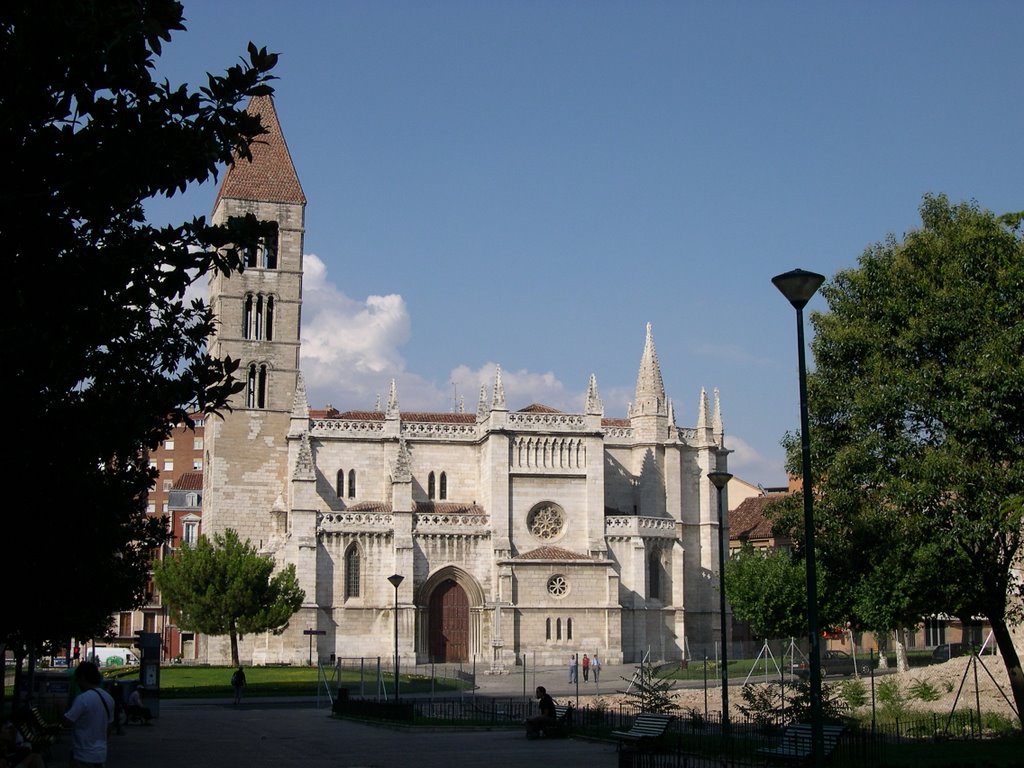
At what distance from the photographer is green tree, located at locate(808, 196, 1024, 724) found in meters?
26.0

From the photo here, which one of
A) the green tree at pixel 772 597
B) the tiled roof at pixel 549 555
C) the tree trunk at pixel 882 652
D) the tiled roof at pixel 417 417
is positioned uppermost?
the tiled roof at pixel 417 417

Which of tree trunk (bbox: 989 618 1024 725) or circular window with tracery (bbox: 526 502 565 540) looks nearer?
tree trunk (bbox: 989 618 1024 725)

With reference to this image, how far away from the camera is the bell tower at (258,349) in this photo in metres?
68.1

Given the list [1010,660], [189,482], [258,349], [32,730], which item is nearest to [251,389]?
[258,349]

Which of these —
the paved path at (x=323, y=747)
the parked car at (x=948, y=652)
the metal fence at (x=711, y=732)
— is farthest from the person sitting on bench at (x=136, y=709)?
the parked car at (x=948, y=652)

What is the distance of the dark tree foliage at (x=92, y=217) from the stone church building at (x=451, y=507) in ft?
159

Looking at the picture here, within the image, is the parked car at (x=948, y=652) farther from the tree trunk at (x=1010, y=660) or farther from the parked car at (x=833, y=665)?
the tree trunk at (x=1010, y=660)

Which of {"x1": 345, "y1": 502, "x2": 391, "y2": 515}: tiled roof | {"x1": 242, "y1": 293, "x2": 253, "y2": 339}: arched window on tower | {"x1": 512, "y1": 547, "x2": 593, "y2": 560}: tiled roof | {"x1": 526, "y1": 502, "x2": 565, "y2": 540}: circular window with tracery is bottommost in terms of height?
{"x1": 512, "y1": 547, "x2": 593, "y2": 560}: tiled roof

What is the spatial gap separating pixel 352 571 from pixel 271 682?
42.6 feet

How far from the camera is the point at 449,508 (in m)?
68.3

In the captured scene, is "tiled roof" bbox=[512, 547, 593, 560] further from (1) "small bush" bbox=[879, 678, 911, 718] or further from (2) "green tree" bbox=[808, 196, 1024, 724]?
(2) "green tree" bbox=[808, 196, 1024, 724]

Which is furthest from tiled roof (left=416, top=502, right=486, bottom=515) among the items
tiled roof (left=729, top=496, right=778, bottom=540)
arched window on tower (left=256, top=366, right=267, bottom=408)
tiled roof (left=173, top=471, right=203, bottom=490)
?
tiled roof (left=173, top=471, right=203, bottom=490)

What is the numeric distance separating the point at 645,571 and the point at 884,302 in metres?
40.1

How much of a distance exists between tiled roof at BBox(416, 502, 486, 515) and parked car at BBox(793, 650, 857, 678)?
1916 centimetres
